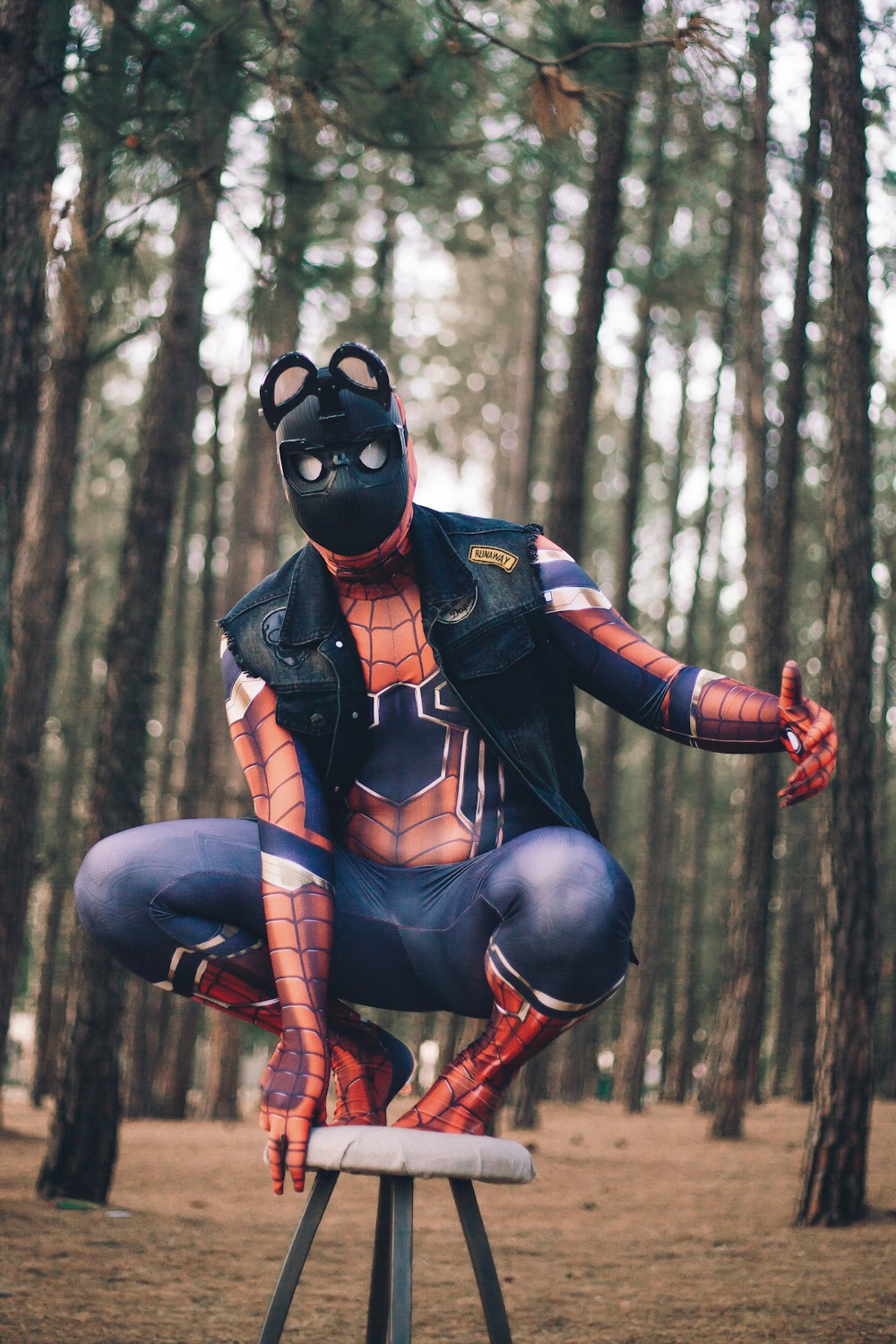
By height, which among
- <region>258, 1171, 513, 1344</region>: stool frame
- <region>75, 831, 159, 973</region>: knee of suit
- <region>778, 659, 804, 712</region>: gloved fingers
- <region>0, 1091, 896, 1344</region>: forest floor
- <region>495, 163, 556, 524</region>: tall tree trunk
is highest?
<region>495, 163, 556, 524</region>: tall tree trunk

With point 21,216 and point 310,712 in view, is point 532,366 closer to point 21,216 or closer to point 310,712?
point 21,216

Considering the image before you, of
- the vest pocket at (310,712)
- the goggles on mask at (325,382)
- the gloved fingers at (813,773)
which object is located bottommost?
the gloved fingers at (813,773)

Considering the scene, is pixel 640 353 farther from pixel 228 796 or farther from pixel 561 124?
pixel 561 124

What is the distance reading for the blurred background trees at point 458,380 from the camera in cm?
532

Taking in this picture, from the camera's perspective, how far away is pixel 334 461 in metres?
2.80

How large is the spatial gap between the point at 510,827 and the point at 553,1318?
3.04 meters

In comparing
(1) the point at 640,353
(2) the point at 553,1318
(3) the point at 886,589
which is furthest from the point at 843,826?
Result: (3) the point at 886,589

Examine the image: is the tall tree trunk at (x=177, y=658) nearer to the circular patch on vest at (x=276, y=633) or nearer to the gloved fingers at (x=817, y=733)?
the circular patch on vest at (x=276, y=633)

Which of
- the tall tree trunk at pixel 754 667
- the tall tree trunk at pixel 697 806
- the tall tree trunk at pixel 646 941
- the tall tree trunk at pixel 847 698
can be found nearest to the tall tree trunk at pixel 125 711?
the tall tree trunk at pixel 847 698

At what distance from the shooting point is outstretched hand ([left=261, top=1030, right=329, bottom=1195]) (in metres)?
2.41

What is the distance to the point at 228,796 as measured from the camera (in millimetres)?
12242

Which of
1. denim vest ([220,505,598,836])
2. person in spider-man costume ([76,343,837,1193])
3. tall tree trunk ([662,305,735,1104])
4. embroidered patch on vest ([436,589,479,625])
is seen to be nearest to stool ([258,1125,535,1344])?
person in spider-man costume ([76,343,837,1193])

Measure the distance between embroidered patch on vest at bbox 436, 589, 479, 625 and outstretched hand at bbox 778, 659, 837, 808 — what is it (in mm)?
697

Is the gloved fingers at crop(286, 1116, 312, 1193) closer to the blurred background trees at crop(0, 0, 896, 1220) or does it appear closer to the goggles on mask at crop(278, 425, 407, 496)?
the goggles on mask at crop(278, 425, 407, 496)
